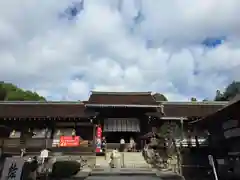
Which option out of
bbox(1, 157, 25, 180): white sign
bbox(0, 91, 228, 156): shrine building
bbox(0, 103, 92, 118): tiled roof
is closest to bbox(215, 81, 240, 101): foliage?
bbox(0, 91, 228, 156): shrine building

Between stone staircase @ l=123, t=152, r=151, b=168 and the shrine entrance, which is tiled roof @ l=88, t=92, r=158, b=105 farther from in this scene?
stone staircase @ l=123, t=152, r=151, b=168

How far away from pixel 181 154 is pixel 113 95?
11.6m

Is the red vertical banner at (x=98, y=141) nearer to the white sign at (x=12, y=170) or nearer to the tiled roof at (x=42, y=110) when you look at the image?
the tiled roof at (x=42, y=110)

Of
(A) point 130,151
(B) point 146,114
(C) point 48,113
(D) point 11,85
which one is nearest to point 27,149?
(C) point 48,113

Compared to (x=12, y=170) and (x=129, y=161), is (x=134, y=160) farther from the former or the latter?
(x=12, y=170)

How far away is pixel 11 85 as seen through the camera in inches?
2352

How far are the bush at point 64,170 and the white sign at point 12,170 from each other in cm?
540

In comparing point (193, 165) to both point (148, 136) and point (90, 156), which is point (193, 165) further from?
point (90, 156)

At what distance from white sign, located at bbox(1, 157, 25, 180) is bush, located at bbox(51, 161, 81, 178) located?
5.40m

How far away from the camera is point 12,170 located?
16312 mm

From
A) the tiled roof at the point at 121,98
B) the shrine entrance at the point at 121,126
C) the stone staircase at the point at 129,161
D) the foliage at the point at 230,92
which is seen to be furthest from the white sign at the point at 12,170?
the foliage at the point at 230,92

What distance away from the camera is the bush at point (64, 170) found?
21.5m

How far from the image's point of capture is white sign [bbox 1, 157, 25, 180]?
53.1ft

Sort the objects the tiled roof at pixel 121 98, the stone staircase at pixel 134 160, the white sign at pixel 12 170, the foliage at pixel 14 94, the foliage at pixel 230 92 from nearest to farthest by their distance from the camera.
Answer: the white sign at pixel 12 170 < the stone staircase at pixel 134 160 < the tiled roof at pixel 121 98 < the foliage at pixel 230 92 < the foliage at pixel 14 94
